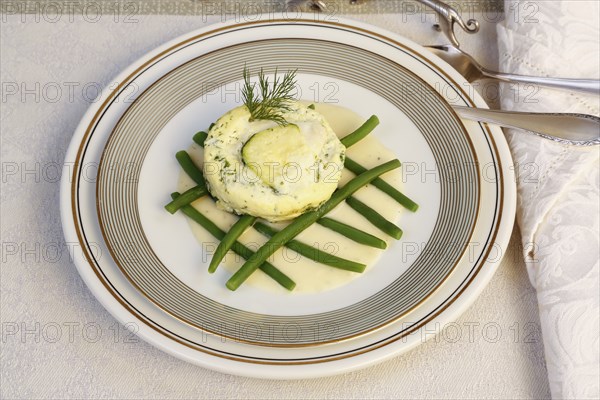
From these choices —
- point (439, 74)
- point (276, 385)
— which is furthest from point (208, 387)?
point (439, 74)

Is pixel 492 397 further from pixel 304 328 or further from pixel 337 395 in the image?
pixel 304 328

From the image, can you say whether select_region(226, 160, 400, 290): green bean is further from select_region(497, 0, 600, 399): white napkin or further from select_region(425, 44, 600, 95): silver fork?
select_region(425, 44, 600, 95): silver fork

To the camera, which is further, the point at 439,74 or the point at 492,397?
the point at 439,74

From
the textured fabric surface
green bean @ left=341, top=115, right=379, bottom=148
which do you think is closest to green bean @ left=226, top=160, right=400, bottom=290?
green bean @ left=341, top=115, right=379, bottom=148

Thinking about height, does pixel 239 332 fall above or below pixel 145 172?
below

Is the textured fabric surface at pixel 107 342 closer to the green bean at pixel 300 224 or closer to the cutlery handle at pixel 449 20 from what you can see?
the green bean at pixel 300 224

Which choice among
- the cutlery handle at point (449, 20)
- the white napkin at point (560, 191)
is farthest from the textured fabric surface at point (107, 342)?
the cutlery handle at point (449, 20)

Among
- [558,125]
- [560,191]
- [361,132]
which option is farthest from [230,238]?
[558,125]

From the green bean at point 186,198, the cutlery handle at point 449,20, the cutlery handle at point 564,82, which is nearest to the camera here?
the green bean at point 186,198
